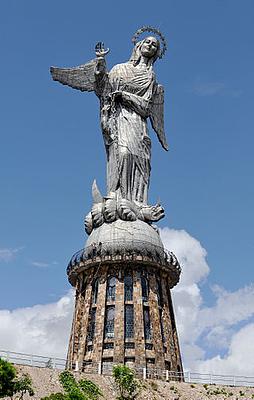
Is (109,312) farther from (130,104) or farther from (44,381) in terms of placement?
(130,104)

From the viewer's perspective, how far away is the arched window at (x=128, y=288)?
4966 centimetres

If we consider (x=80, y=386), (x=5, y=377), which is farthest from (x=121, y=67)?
(x=5, y=377)

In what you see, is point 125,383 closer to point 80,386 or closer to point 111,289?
point 80,386

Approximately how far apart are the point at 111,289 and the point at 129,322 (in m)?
3.20

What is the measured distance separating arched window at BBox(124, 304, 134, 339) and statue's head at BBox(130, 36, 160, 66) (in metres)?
24.4

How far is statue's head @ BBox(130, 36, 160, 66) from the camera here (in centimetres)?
5975

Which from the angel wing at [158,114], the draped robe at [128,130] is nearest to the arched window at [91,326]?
the draped robe at [128,130]

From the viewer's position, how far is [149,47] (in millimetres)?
59719

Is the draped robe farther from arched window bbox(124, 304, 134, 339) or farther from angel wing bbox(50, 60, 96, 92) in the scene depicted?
arched window bbox(124, 304, 134, 339)

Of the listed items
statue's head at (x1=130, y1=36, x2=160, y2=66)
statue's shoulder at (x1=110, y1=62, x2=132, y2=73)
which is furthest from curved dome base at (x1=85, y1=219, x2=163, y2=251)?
statue's head at (x1=130, y1=36, x2=160, y2=66)

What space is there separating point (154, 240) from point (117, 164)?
26.5 ft

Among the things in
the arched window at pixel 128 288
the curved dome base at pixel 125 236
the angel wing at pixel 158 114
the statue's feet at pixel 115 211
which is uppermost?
the angel wing at pixel 158 114

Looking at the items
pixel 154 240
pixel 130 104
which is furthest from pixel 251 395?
pixel 130 104

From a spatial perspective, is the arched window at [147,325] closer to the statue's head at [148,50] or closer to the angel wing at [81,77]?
the angel wing at [81,77]
